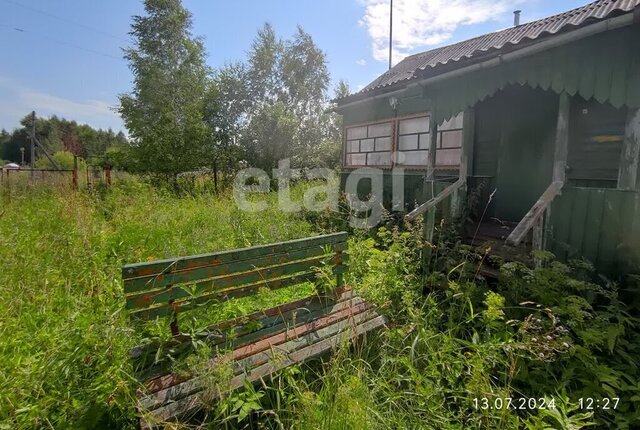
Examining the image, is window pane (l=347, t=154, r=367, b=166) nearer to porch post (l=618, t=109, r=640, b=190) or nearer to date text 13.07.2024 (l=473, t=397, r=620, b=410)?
porch post (l=618, t=109, r=640, b=190)

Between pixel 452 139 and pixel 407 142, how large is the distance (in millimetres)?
1242

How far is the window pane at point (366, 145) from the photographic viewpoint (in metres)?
8.37

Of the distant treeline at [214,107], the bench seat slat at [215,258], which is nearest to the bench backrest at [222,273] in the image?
the bench seat slat at [215,258]

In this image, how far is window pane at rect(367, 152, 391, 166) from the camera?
7796 mm

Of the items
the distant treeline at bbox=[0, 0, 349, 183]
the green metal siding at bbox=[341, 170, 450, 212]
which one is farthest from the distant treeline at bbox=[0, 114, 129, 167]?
the green metal siding at bbox=[341, 170, 450, 212]

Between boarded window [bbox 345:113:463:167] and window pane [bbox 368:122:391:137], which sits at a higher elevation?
window pane [bbox 368:122:391:137]

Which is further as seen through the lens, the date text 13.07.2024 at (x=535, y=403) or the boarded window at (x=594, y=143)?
the boarded window at (x=594, y=143)

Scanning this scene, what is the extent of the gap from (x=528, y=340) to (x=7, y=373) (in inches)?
126

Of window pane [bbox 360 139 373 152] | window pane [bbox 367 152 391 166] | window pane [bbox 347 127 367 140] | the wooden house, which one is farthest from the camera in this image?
window pane [bbox 347 127 367 140]

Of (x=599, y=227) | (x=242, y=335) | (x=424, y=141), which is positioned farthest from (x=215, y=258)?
(x=424, y=141)

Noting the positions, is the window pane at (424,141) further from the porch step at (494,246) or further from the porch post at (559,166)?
the porch post at (559,166)

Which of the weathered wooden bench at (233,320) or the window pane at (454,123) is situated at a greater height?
the window pane at (454,123)

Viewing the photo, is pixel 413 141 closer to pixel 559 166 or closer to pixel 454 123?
pixel 454 123

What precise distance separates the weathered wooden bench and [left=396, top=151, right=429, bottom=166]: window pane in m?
4.70
